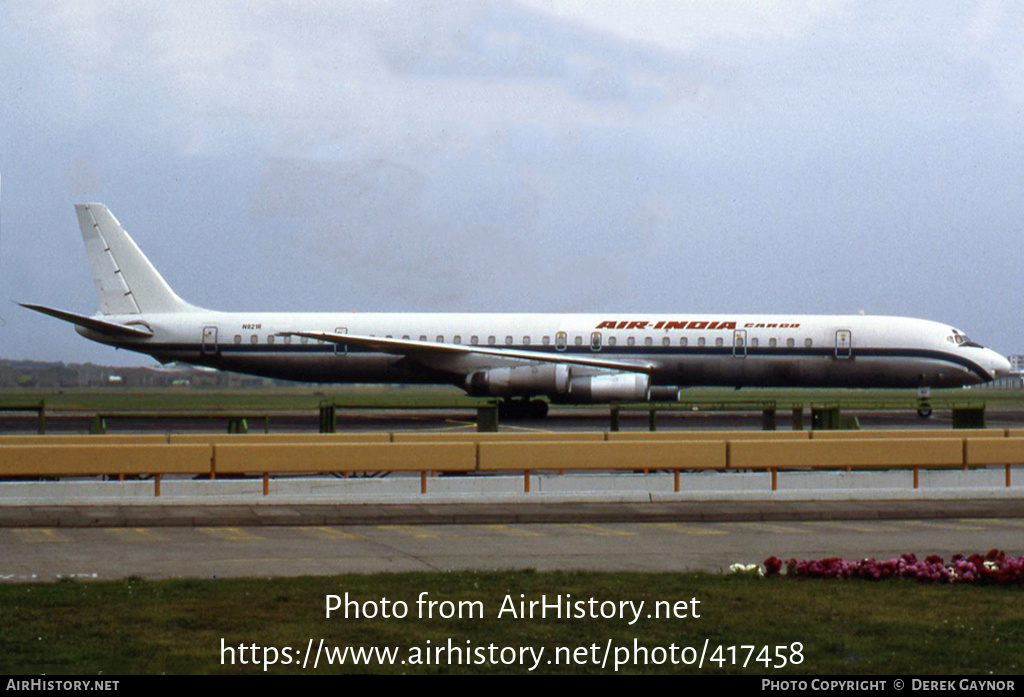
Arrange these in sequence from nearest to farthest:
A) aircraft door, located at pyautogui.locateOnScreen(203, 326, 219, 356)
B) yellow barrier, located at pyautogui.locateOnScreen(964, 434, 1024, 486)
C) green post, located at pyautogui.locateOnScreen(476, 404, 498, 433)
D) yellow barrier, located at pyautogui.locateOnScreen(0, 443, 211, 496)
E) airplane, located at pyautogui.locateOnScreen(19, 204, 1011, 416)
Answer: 1. yellow barrier, located at pyautogui.locateOnScreen(0, 443, 211, 496)
2. yellow barrier, located at pyautogui.locateOnScreen(964, 434, 1024, 486)
3. green post, located at pyautogui.locateOnScreen(476, 404, 498, 433)
4. airplane, located at pyautogui.locateOnScreen(19, 204, 1011, 416)
5. aircraft door, located at pyautogui.locateOnScreen(203, 326, 219, 356)

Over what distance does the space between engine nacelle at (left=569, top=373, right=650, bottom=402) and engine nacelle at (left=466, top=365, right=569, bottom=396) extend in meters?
0.38

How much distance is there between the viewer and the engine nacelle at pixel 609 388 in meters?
39.5

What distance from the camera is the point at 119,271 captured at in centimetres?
4725

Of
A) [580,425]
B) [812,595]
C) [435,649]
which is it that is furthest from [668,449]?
[580,425]

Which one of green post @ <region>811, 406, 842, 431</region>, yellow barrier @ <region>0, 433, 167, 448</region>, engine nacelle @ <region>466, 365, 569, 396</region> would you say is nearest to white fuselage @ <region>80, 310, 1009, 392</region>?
engine nacelle @ <region>466, 365, 569, 396</region>

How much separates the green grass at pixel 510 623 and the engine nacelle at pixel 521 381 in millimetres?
28952

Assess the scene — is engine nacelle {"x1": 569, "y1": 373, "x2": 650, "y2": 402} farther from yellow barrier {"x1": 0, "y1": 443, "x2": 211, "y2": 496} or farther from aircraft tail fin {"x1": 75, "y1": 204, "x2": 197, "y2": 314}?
yellow barrier {"x1": 0, "y1": 443, "x2": 211, "y2": 496}

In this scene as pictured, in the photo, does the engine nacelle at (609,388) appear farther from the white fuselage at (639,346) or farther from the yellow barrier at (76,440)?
the yellow barrier at (76,440)

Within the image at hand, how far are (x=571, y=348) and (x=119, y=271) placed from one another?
1717 cm

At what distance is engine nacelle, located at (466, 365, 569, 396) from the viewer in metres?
40.0

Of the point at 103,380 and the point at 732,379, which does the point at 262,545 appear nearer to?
the point at 732,379

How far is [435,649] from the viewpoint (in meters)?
7.98

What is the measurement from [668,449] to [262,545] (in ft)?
24.6
